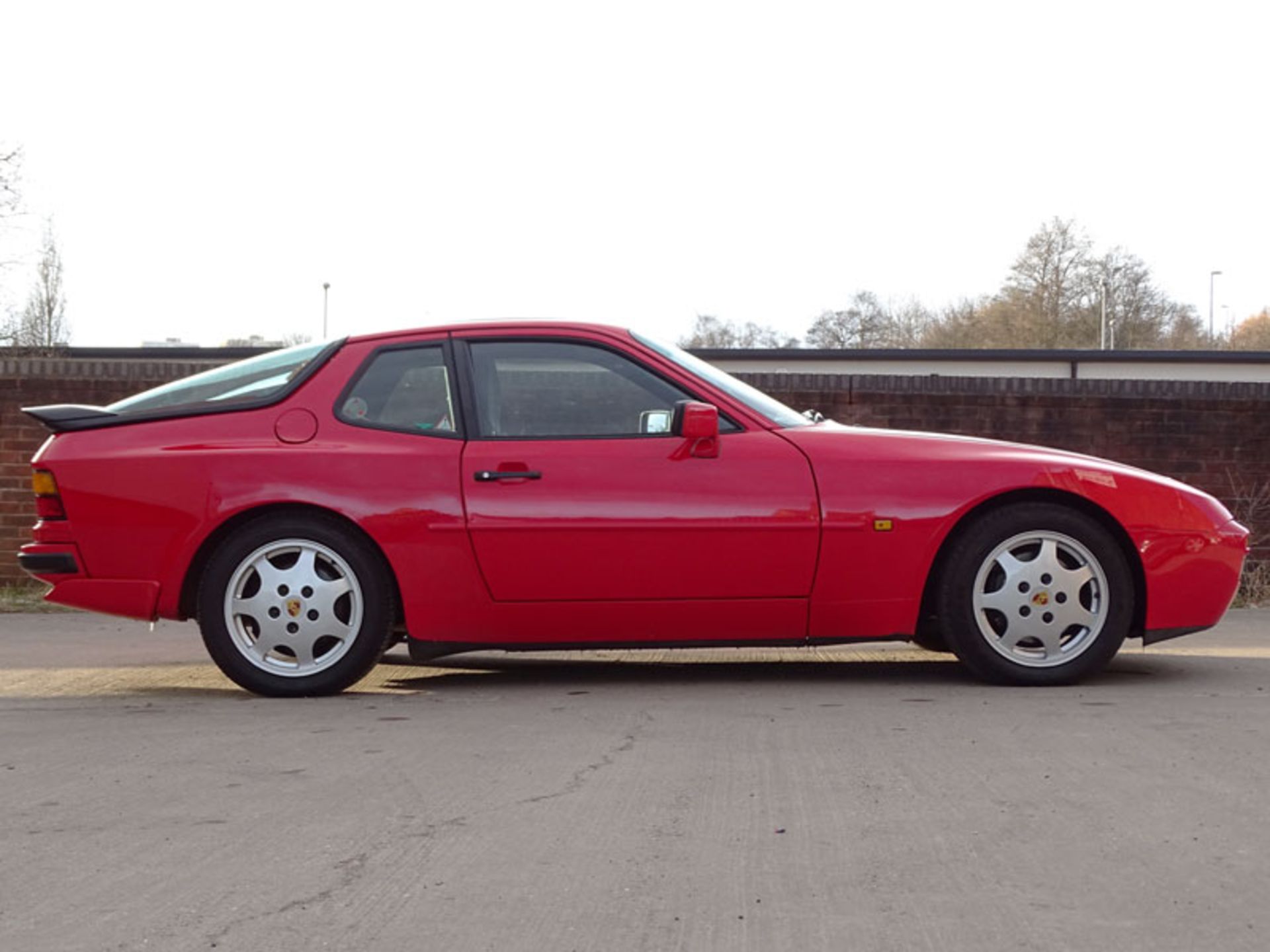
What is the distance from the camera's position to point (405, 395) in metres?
6.92

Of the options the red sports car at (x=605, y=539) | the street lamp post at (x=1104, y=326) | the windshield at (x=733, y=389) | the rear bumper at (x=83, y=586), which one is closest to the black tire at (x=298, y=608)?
the red sports car at (x=605, y=539)

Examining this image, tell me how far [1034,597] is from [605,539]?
164 centimetres

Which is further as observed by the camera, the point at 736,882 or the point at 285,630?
the point at 285,630

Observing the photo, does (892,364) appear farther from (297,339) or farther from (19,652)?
(19,652)

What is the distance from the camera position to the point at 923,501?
21.9 feet

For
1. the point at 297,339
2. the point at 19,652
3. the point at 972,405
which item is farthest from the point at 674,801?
the point at 297,339

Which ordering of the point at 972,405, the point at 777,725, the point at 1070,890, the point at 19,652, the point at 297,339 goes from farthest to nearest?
the point at 297,339
the point at 972,405
the point at 19,652
the point at 777,725
the point at 1070,890

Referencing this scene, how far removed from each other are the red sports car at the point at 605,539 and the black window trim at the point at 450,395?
0.05 ft

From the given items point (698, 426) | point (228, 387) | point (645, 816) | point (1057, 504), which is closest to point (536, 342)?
point (698, 426)

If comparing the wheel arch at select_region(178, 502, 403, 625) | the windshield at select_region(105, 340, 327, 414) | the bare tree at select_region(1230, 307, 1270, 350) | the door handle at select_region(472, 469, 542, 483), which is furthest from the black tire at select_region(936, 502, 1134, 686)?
the bare tree at select_region(1230, 307, 1270, 350)

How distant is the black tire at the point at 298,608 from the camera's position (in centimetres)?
663

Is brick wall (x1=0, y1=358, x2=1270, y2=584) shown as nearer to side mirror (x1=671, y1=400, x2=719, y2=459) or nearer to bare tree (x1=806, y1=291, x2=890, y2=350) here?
side mirror (x1=671, y1=400, x2=719, y2=459)

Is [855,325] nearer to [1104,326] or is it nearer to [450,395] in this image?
[1104,326]

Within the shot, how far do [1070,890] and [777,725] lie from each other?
2244 mm
